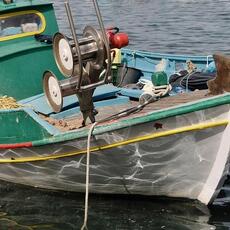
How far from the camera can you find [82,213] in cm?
776

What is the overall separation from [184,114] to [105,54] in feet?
3.89

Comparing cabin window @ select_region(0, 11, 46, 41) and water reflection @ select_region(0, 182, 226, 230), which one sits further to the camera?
cabin window @ select_region(0, 11, 46, 41)

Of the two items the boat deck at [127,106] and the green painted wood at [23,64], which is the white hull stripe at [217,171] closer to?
the boat deck at [127,106]

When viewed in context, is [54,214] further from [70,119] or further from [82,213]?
[70,119]

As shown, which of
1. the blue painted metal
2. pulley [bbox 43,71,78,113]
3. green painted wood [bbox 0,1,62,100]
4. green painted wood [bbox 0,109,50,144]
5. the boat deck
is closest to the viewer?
pulley [bbox 43,71,78,113]

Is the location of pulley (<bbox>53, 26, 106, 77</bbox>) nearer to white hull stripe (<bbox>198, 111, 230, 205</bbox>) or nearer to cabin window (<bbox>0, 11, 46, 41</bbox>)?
white hull stripe (<bbox>198, 111, 230, 205</bbox>)

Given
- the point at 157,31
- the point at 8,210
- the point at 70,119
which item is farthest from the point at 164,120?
the point at 157,31

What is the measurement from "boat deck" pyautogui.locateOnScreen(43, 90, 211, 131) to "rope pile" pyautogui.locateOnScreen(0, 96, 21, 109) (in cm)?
51

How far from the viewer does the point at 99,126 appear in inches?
275

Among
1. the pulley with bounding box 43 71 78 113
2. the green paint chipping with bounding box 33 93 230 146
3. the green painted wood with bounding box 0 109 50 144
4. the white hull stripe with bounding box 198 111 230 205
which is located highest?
the pulley with bounding box 43 71 78 113

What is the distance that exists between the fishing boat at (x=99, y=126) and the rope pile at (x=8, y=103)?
15 mm

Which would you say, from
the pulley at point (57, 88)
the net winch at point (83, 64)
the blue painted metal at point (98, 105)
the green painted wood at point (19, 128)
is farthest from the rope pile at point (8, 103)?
the net winch at point (83, 64)

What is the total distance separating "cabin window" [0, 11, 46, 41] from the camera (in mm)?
9310

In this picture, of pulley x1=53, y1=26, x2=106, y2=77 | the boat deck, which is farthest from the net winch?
the boat deck
